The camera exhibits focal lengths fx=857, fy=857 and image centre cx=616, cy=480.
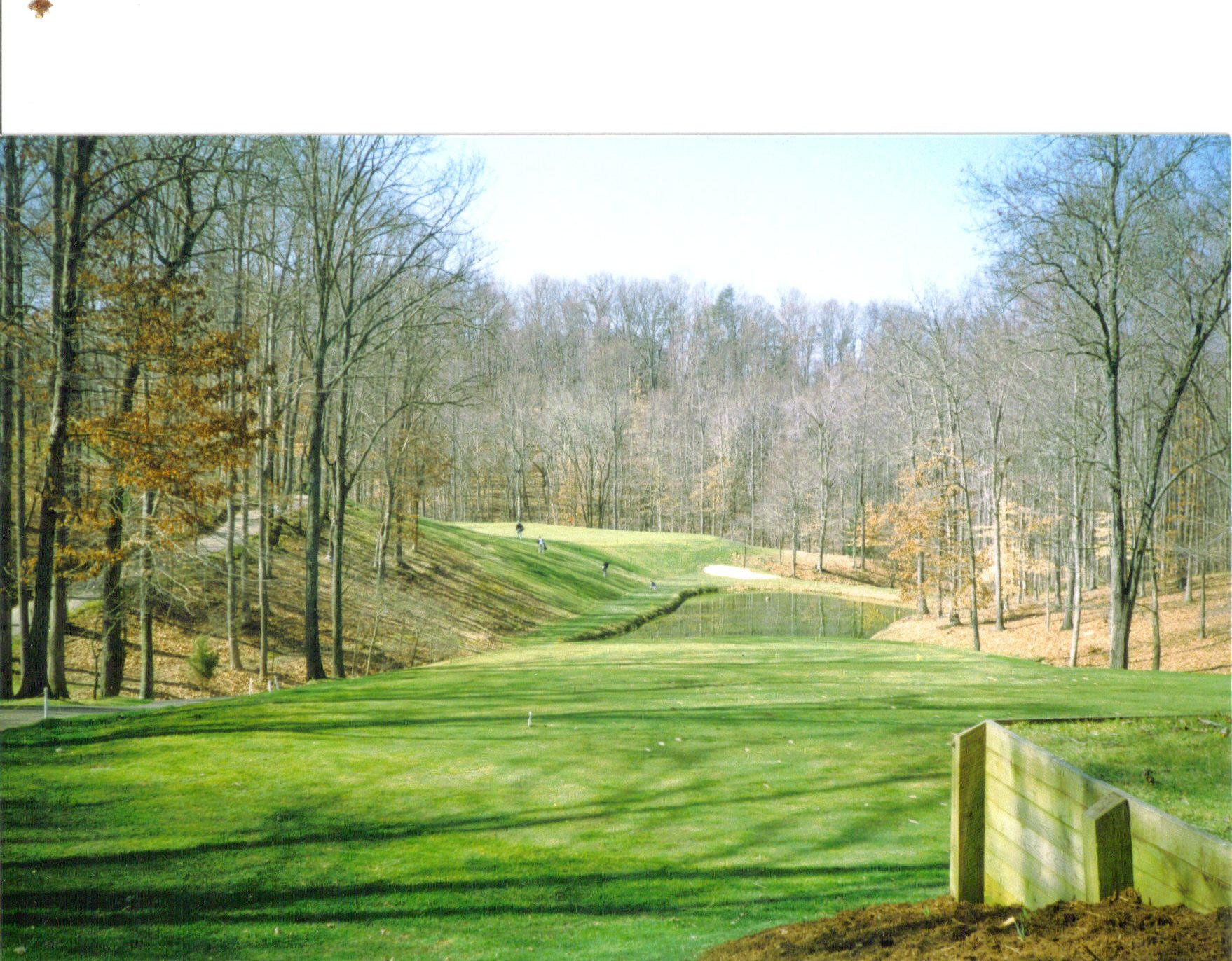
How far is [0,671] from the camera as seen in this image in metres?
3.82

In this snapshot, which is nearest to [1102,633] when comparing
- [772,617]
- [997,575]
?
[772,617]

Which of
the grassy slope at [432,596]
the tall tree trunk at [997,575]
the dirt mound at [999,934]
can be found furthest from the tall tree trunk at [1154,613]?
the tall tree trunk at [997,575]

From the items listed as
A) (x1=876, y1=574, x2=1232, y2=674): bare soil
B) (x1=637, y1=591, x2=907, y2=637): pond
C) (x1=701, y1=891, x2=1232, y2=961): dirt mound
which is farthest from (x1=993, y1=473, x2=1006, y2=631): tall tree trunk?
(x1=701, y1=891, x2=1232, y2=961): dirt mound

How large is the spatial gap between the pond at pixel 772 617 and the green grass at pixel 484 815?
6.32ft

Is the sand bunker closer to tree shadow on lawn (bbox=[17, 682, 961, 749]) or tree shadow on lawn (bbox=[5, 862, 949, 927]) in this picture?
tree shadow on lawn (bbox=[17, 682, 961, 749])

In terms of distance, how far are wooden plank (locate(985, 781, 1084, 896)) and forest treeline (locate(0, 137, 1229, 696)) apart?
2.31m

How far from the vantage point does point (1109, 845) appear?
198cm

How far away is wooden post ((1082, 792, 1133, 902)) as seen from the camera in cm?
196

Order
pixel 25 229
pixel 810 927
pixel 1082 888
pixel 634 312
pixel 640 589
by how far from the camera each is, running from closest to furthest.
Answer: pixel 1082 888, pixel 810 927, pixel 25 229, pixel 634 312, pixel 640 589

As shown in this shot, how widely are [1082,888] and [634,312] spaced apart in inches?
129

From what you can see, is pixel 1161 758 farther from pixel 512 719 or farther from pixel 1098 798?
pixel 512 719

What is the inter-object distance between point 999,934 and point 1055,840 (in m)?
0.28
